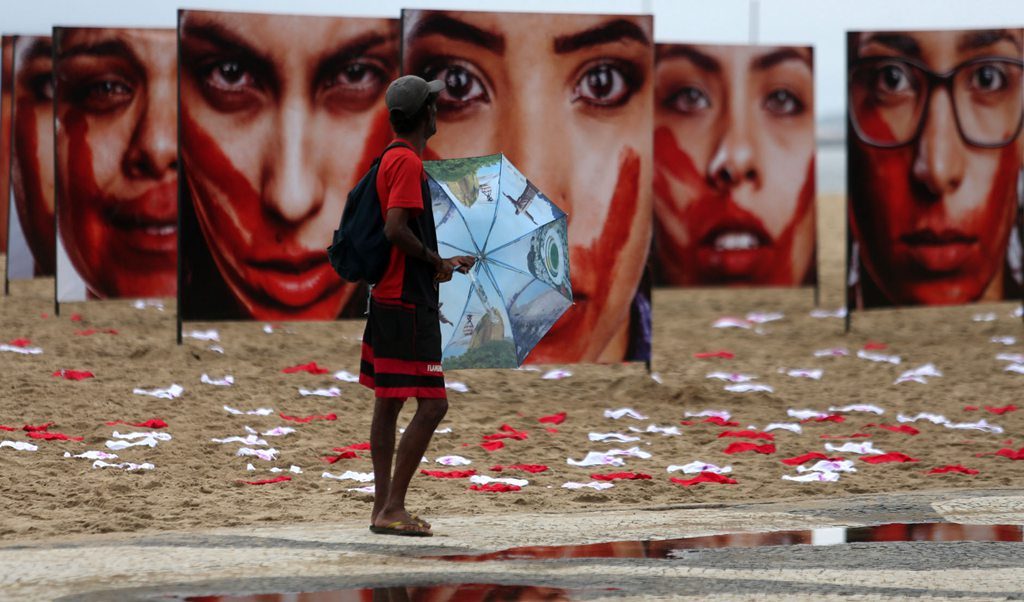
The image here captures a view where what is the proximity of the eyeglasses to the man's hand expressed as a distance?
24.0ft

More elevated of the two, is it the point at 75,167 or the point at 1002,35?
the point at 1002,35

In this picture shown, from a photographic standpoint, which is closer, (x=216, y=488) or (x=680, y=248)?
Result: (x=216, y=488)

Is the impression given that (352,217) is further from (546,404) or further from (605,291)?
(605,291)

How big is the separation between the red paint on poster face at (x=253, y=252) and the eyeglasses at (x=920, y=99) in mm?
4633

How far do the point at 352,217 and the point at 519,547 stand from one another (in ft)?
4.18

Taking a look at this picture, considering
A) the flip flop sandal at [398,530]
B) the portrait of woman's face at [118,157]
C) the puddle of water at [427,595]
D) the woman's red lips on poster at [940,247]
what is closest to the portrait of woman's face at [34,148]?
the portrait of woman's face at [118,157]

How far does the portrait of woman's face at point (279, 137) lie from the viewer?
388 inches

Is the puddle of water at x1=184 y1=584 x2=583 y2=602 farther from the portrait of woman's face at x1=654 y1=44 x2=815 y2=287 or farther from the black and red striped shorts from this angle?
the portrait of woman's face at x1=654 y1=44 x2=815 y2=287

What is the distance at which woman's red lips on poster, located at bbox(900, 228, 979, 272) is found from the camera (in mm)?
12117

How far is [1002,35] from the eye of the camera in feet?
40.4

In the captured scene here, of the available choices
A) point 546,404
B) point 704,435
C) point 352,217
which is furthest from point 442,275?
point 546,404

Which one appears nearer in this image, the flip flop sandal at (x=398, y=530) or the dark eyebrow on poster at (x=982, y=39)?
the flip flop sandal at (x=398, y=530)

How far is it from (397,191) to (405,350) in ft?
1.80

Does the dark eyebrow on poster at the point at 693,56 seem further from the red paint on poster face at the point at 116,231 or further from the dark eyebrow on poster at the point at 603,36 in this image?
the red paint on poster face at the point at 116,231
